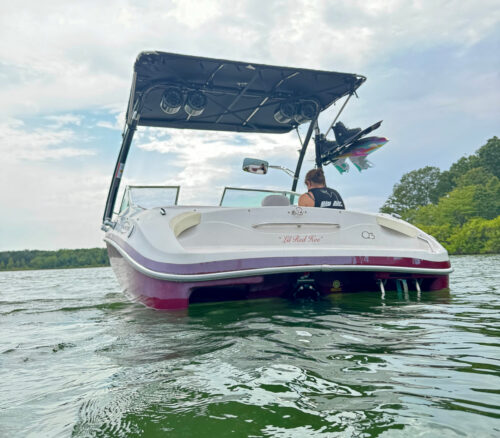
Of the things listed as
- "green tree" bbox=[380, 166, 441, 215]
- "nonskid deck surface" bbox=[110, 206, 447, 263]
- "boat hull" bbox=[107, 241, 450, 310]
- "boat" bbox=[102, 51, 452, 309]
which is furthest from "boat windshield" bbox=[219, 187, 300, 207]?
"green tree" bbox=[380, 166, 441, 215]

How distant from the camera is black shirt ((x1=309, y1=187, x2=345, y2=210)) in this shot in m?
4.53

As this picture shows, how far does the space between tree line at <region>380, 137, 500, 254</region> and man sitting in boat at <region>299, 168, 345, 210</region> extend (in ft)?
108

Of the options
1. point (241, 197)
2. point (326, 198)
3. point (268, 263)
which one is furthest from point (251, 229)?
point (241, 197)

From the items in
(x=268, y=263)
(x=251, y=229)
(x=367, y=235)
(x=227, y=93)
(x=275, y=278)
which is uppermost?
(x=227, y=93)

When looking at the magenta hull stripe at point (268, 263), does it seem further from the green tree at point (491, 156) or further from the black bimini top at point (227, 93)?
the green tree at point (491, 156)

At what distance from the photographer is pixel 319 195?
4.54m

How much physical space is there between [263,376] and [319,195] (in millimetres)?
3084

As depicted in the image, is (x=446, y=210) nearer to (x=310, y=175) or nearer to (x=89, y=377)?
(x=310, y=175)

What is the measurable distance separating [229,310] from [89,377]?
→ 1682 mm

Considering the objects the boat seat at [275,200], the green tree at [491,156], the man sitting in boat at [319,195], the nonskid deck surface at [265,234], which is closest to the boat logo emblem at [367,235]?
the nonskid deck surface at [265,234]

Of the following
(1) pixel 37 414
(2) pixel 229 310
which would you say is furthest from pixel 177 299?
(1) pixel 37 414

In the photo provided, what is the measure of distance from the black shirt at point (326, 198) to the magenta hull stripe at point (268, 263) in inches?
41.6

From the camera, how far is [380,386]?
4.82 feet

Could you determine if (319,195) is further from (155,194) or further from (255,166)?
(155,194)
